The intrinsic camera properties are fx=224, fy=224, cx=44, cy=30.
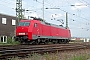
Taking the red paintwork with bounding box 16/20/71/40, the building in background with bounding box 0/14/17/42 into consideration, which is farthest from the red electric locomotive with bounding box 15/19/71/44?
the building in background with bounding box 0/14/17/42

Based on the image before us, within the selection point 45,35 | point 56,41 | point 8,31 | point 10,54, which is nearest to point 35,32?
point 45,35

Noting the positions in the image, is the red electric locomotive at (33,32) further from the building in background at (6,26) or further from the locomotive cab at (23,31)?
the building in background at (6,26)

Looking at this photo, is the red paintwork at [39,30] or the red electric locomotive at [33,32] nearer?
the red electric locomotive at [33,32]

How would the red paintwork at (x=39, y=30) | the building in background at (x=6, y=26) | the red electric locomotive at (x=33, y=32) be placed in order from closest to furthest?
the red electric locomotive at (x=33, y=32), the red paintwork at (x=39, y=30), the building in background at (x=6, y=26)

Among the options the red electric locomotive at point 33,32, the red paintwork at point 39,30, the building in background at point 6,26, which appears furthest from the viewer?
the building in background at point 6,26

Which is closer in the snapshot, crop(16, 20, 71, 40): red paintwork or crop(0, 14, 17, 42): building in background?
crop(16, 20, 71, 40): red paintwork

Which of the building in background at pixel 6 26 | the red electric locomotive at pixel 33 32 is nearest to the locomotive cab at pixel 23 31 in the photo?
the red electric locomotive at pixel 33 32

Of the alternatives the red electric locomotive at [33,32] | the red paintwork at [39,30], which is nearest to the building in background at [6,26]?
the red paintwork at [39,30]

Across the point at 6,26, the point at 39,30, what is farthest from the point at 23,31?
the point at 6,26

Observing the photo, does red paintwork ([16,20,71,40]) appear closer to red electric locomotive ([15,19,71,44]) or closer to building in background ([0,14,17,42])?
red electric locomotive ([15,19,71,44])

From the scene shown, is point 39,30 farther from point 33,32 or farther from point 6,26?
point 6,26

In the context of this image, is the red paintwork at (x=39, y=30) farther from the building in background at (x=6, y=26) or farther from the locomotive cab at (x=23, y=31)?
the building in background at (x=6, y=26)

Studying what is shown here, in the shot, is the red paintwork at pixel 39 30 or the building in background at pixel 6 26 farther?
the building in background at pixel 6 26

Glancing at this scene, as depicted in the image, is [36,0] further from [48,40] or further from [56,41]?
[56,41]
